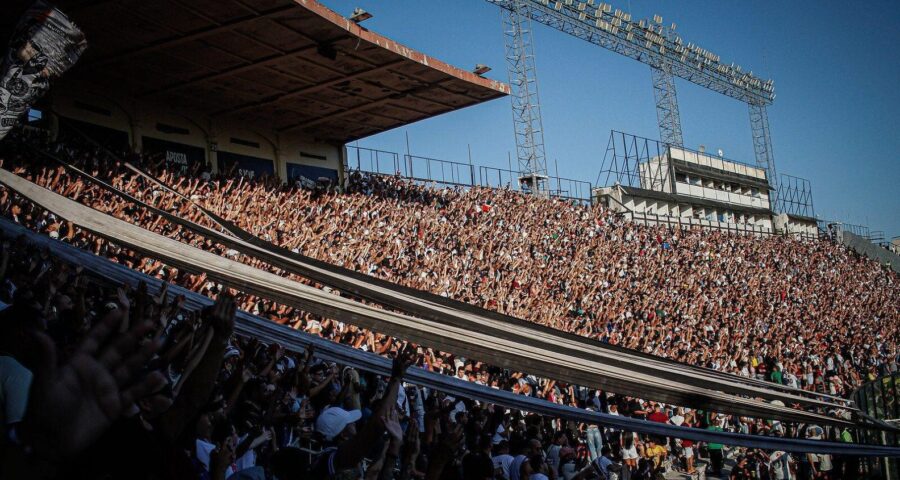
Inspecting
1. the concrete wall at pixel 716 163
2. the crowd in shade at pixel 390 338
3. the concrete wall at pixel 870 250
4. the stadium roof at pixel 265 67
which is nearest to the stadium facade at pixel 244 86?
the stadium roof at pixel 265 67

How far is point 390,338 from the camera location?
1035 centimetres

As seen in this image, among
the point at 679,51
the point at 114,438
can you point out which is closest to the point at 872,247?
the point at 679,51

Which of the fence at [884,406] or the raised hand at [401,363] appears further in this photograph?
the fence at [884,406]

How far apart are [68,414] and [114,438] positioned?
0.97 feet

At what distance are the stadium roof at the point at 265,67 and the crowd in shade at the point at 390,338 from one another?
222cm

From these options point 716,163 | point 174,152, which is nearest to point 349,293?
point 174,152

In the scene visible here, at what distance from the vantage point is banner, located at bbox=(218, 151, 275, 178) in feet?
64.5

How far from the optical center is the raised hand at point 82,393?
1.22m

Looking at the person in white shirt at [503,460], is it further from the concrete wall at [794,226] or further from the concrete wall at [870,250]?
the concrete wall at [794,226]

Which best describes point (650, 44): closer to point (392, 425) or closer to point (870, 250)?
point (870, 250)

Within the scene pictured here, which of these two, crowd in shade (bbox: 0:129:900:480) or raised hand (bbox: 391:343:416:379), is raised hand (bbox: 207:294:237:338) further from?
raised hand (bbox: 391:343:416:379)

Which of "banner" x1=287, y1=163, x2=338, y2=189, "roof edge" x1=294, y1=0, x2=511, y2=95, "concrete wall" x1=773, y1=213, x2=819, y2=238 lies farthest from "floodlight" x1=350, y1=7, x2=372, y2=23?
"concrete wall" x1=773, y1=213, x2=819, y2=238

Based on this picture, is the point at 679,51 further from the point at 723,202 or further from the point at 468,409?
the point at 468,409

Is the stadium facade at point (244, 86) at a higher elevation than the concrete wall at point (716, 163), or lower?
lower
